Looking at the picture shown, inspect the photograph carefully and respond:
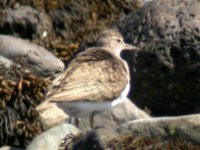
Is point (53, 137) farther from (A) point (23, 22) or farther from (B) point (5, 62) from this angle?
(A) point (23, 22)


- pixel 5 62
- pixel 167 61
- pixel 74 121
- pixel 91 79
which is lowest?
pixel 74 121

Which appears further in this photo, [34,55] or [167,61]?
[34,55]

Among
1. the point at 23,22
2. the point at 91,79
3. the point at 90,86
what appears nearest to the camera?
the point at 90,86

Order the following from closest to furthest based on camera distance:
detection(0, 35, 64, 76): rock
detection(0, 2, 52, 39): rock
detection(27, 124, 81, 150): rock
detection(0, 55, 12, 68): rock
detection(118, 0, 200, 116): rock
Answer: detection(27, 124, 81, 150): rock, detection(118, 0, 200, 116): rock, detection(0, 55, 12, 68): rock, detection(0, 35, 64, 76): rock, detection(0, 2, 52, 39): rock

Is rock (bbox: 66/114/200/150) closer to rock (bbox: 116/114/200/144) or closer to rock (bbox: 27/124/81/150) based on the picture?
rock (bbox: 116/114/200/144)

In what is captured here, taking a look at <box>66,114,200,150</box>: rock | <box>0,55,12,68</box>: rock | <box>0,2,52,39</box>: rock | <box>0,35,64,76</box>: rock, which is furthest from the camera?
<box>0,2,52,39</box>: rock

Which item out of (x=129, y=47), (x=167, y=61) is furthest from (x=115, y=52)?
(x=167, y=61)

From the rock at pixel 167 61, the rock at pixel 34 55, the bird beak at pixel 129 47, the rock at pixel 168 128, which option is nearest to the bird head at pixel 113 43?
the bird beak at pixel 129 47

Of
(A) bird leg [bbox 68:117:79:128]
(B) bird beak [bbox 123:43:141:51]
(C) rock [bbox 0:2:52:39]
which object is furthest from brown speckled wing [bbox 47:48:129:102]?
(C) rock [bbox 0:2:52:39]
